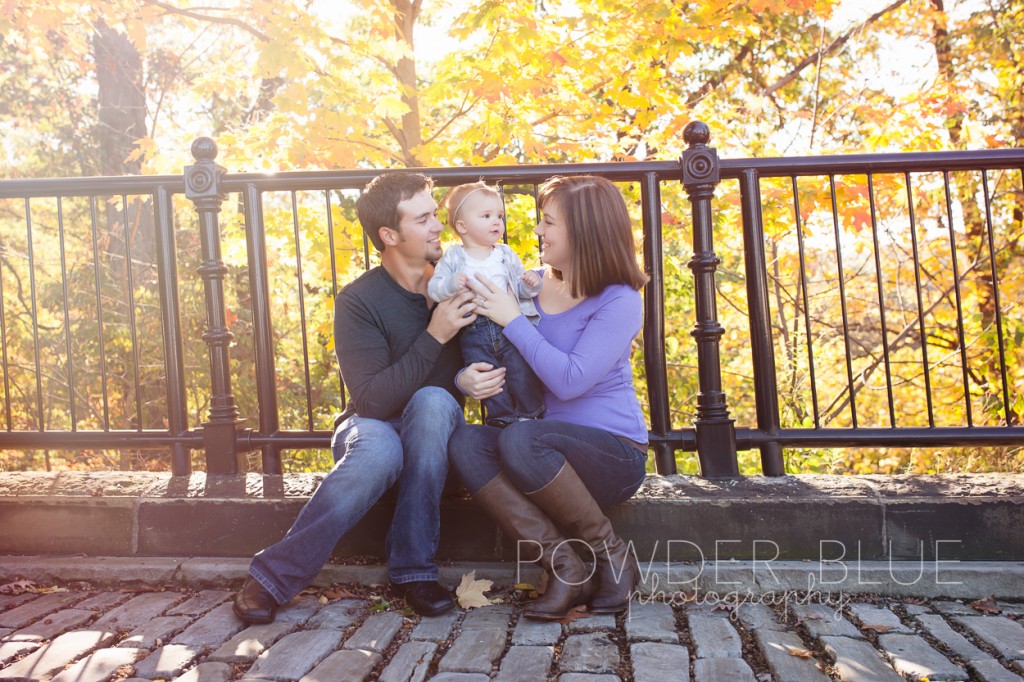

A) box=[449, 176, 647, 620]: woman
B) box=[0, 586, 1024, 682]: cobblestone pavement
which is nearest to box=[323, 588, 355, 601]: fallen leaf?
box=[0, 586, 1024, 682]: cobblestone pavement

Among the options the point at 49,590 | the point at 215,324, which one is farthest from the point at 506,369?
the point at 49,590

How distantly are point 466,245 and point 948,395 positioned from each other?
6534 mm

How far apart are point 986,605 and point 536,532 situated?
1.48 metres

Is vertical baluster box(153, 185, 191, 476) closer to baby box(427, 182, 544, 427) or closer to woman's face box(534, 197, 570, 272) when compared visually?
baby box(427, 182, 544, 427)

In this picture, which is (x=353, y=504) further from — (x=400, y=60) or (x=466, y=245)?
(x=400, y=60)

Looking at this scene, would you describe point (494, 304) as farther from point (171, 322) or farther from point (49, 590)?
point (49, 590)

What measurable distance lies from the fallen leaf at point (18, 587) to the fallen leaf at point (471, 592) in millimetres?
1602

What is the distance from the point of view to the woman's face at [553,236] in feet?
9.36

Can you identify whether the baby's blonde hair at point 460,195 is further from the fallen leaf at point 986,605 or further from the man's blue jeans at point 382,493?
the fallen leaf at point 986,605

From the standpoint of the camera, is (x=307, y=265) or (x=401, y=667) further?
(x=307, y=265)

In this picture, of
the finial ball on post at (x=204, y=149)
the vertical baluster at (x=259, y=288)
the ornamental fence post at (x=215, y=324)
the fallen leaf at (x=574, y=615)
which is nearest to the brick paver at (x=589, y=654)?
the fallen leaf at (x=574, y=615)

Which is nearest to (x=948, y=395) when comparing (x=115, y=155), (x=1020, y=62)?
(x=1020, y=62)

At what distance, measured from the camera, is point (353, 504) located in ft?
8.98

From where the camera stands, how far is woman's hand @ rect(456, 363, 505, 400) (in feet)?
9.27
